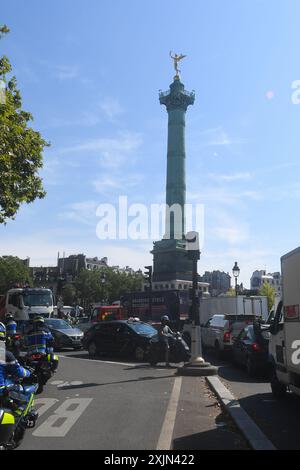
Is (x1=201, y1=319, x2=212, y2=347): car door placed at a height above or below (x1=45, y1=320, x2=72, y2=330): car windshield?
below

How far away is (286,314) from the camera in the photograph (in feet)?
30.8

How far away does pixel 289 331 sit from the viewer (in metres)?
9.20

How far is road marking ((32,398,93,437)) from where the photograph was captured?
7598 millimetres

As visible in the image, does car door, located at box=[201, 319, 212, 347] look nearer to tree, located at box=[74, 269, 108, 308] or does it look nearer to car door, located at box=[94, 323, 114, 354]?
car door, located at box=[94, 323, 114, 354]

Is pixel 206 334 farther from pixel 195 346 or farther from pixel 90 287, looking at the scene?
pixel 90 287

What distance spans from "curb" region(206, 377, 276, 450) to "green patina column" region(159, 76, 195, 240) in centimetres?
8163

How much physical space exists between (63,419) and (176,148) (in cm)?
8741

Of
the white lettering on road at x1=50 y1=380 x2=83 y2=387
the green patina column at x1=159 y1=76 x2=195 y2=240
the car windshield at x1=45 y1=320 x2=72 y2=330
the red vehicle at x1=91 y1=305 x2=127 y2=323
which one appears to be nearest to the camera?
the white lettering on road at x1=50 y1=380 x2=83 y2=387

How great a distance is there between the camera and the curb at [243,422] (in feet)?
22.2

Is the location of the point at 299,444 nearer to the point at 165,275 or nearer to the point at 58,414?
the point at 58,414

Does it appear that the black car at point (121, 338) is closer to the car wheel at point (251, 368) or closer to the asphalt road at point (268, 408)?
the asphalt road at point (268, 408)

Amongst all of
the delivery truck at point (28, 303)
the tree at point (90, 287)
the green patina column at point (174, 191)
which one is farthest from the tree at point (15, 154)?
the tree at point (90, 287)

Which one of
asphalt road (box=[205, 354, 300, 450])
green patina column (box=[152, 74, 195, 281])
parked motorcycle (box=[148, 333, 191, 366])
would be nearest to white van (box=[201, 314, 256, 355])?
parked motorcycle (box=[148, 333, 191, 366])

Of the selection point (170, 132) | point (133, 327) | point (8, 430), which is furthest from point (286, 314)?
point (170, 132)
